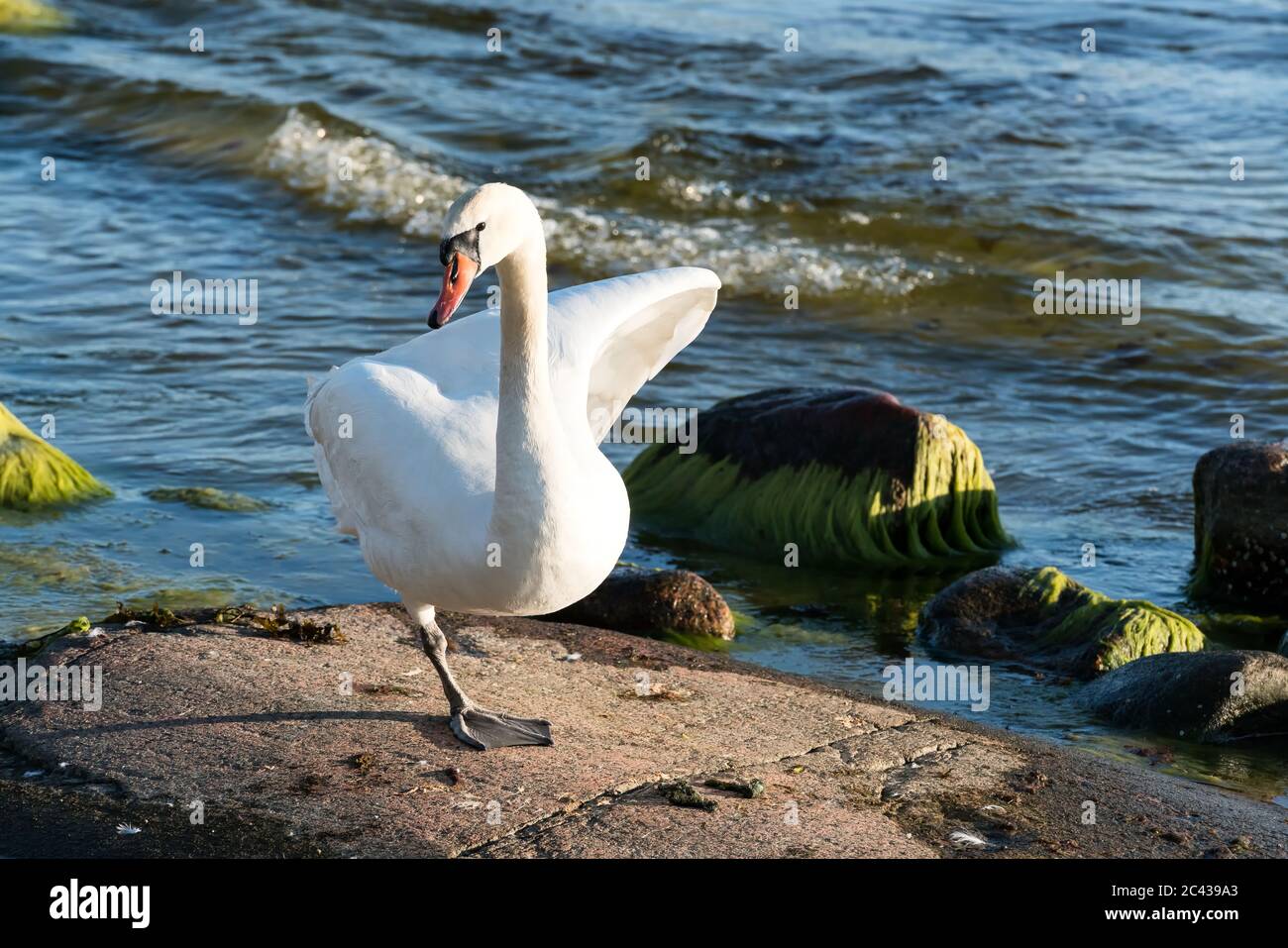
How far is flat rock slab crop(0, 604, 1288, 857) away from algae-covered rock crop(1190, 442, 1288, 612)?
242cm

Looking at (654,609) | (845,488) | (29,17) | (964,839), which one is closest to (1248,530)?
(845,488)

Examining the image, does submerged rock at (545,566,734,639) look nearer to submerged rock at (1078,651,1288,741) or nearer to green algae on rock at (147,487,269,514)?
submerged rock at (1078,651,1288,741)

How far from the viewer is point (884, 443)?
25.0 feet

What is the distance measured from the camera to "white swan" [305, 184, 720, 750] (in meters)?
4.32

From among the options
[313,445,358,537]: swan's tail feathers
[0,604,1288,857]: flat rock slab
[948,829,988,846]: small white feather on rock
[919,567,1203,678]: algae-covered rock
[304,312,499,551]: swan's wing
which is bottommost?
[919,567,1203,678]: algae-covered rock

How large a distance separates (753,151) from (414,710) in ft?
36.1

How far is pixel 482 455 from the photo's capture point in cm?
465

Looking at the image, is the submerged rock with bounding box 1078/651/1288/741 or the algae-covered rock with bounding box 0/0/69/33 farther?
the algae-covered rock with bounding box 0/0/69/33

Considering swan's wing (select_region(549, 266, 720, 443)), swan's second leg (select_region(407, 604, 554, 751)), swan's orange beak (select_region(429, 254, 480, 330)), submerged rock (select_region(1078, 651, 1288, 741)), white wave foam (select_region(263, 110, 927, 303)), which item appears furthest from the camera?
white wave foam (select_region(263, 110, 927, 303))

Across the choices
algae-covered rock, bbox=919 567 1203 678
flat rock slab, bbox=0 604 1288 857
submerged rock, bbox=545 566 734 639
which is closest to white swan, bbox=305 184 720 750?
flat rock slab, bbox=0 604 1288 857

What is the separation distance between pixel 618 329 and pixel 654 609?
50.8 inches

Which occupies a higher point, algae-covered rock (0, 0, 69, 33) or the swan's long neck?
algae-covered rock (0, 0, 69, 33)

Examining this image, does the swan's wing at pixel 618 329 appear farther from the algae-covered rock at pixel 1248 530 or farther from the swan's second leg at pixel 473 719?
the algae-covered rock at pixel 1248 530

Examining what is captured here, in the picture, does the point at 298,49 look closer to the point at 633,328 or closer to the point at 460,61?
the point at 460,61
